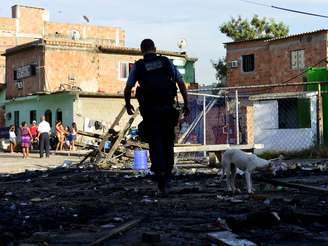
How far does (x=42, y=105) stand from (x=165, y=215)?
140ft

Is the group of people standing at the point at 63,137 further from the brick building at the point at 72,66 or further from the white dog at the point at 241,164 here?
the white dog at the point at 241,164

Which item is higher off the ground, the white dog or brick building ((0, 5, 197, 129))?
brick building ((0, 5, 197, 129))

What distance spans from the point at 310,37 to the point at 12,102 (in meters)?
24.8

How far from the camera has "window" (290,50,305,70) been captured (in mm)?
39972

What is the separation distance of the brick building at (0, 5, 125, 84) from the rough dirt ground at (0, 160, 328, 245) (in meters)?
57.7

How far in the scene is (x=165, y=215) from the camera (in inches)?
223

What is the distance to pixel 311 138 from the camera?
19.3 meters

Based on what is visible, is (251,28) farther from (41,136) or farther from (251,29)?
(41,136)

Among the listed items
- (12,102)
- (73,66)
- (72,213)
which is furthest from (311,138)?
(12,102)

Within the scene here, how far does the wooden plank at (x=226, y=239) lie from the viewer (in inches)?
159

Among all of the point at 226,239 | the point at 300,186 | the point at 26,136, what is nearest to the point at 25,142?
the point at 26,136

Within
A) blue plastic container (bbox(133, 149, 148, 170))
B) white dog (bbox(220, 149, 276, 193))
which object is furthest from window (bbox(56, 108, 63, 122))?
white dog (bbox(220, 149, 276, 193))

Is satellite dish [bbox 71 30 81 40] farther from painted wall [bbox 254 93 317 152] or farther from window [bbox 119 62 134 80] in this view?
painted wall [bbox 254 93 317 152]

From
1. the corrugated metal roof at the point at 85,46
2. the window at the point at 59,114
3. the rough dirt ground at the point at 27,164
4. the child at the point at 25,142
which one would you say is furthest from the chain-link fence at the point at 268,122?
the corrugated metal roof at the point at 85,46
